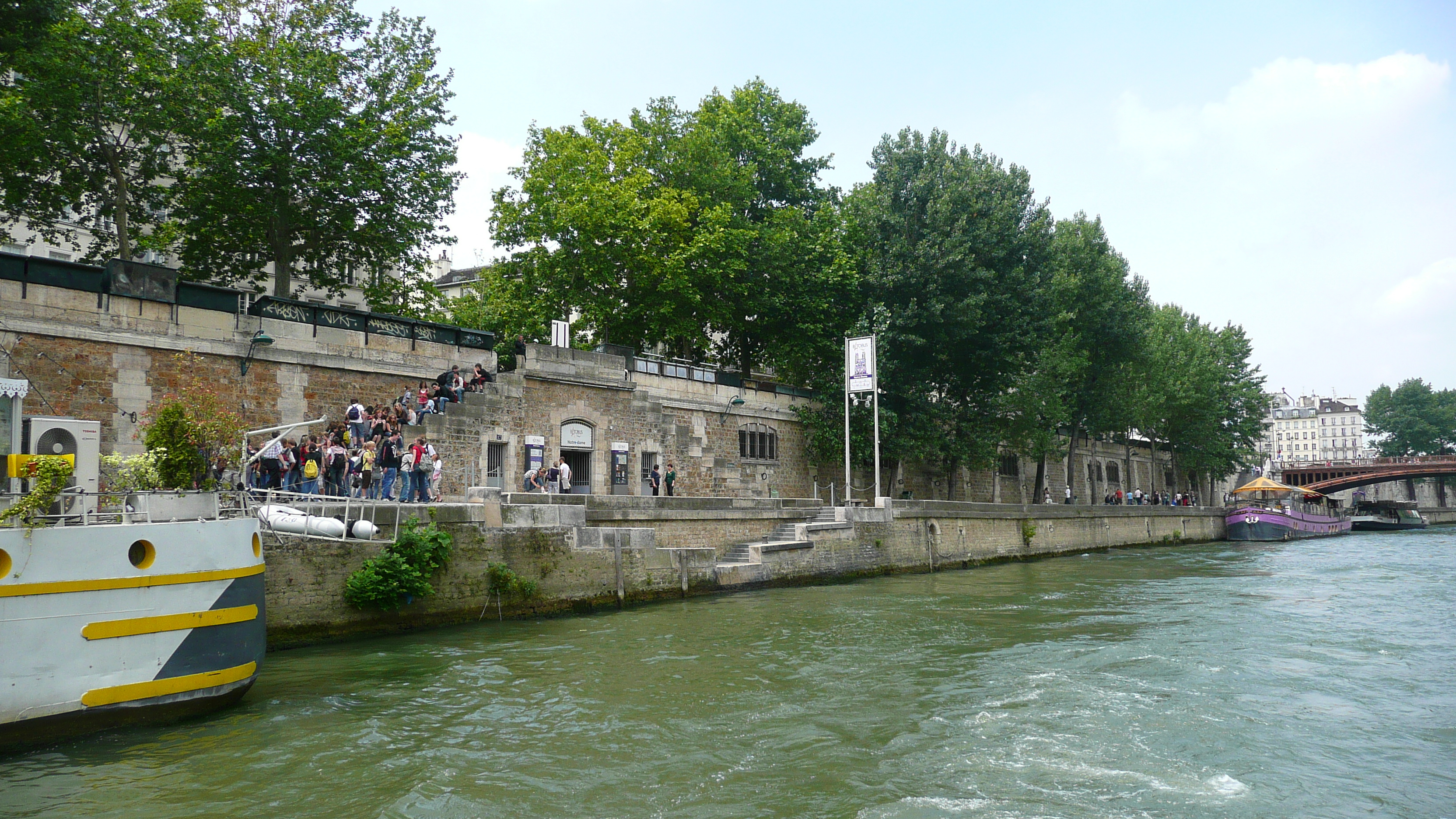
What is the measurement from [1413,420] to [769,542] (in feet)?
339

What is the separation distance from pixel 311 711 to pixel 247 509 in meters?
2.53

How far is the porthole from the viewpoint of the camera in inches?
358

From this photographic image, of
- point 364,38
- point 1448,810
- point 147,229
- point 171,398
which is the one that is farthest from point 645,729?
point 147,229

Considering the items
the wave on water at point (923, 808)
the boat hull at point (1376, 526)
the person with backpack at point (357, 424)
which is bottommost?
the boat hull at point (1376, 526)

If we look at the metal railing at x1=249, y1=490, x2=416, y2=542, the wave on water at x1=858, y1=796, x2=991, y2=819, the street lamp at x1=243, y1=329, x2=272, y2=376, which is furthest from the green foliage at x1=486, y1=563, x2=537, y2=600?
the wave on water at x1=858, y1=796, x2=991, y2=819

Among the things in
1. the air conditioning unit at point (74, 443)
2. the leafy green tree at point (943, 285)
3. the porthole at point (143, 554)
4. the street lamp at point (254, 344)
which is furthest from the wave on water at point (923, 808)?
the leafy green tree at point (943, 285)

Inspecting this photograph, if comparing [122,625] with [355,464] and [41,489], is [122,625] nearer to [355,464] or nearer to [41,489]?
[41,489]

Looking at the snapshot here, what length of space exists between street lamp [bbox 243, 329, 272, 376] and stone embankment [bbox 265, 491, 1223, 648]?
6.29m

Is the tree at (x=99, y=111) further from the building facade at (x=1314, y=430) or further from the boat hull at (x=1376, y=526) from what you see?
the building facade at (x=1314, y=430)

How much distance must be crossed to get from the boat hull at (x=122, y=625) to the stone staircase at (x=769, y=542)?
42.2 ft

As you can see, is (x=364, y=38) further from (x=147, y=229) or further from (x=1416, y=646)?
(x=1416, y=646)

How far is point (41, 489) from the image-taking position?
338 inches

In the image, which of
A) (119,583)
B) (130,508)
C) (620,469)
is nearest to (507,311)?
(620,469)

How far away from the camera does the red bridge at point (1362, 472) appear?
64.0 meters
